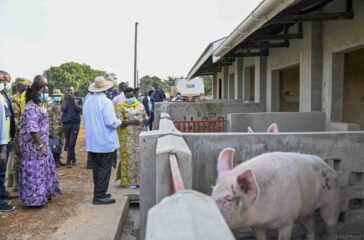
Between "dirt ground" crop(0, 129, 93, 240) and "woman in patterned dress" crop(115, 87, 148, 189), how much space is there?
0.68 m

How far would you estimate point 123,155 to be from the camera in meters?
7.61

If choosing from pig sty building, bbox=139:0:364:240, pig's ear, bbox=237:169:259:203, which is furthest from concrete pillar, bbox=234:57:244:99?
pig's ear, bbox=237:169:259:203

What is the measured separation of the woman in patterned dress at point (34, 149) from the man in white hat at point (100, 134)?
63 centimetres

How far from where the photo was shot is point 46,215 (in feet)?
20.1

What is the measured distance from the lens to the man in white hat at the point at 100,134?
6.41 m

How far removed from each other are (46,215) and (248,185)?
12.6 ft

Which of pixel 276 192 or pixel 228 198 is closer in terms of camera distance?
pixel 228 198

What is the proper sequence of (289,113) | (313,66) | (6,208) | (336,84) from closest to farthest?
(6,208), (289,113), (336,84), (313,66)

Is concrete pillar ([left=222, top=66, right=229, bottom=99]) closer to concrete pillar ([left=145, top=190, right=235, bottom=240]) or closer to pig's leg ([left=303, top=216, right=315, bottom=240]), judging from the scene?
pig's leg ([left=303, top=216, right=315, bottom=240])

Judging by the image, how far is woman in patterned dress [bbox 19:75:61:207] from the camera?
6199 millimetres

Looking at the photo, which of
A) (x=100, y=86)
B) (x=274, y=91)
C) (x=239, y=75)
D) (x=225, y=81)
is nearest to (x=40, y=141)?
(x=100, y=86)

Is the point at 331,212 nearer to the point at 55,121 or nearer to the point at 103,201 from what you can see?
the point at 103,201

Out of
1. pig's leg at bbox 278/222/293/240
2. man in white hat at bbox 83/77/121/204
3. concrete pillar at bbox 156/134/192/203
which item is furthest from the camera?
man in white hat at bbox 83/77/121/204

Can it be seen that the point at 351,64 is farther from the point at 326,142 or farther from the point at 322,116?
the point at 326,142
